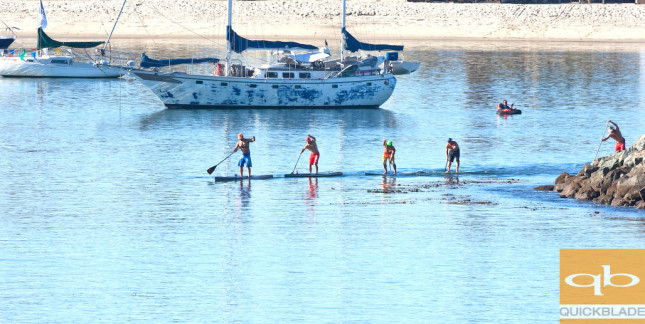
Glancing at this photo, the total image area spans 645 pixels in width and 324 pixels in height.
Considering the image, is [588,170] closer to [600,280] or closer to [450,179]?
[450,179]

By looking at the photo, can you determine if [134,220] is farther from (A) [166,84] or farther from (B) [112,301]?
(A) [166,84]

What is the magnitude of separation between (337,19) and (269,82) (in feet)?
218

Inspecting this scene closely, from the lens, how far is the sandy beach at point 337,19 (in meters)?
134

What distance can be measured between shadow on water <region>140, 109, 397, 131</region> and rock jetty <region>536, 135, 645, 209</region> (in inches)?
965

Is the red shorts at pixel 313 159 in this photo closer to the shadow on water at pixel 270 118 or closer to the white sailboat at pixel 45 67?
the shadow on water at pixel 270 118

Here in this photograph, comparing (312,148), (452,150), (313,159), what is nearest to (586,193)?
(452,150)

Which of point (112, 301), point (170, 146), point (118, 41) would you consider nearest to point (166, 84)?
point (170, 146)

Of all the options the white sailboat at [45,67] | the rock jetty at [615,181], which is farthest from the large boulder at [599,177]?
the white sailboat at [45,67]

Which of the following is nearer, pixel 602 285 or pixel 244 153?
pixel 602 285

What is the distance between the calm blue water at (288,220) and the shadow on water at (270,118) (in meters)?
0.20

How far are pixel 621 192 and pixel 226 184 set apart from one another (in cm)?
1604

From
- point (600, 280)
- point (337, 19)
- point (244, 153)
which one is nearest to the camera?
point (600, 280)

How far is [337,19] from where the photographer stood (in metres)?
136

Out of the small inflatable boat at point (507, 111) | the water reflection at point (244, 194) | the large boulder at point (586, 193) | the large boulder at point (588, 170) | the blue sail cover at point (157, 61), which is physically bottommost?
the water reflection at point (244, 194)
